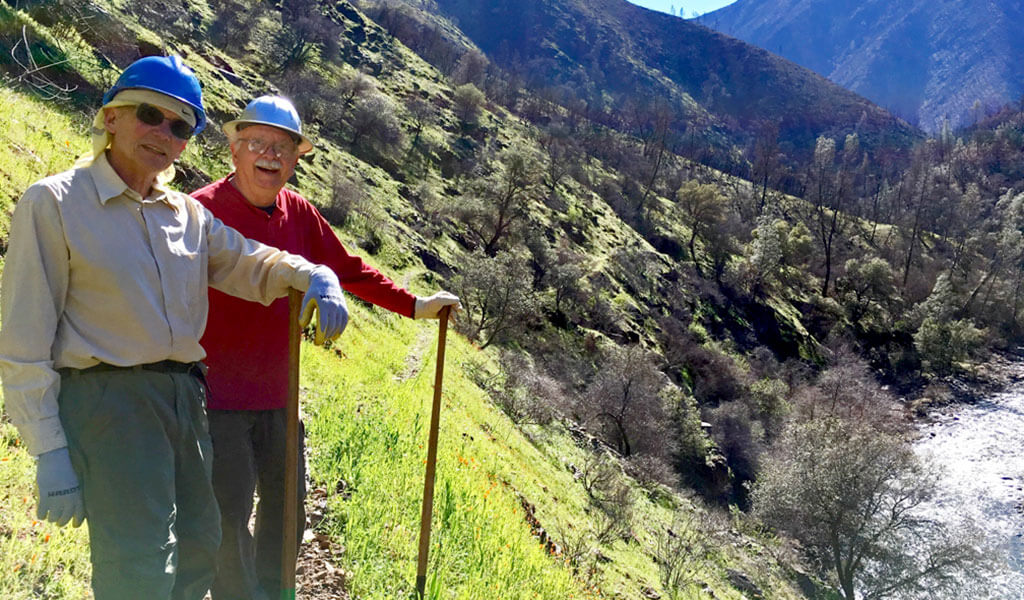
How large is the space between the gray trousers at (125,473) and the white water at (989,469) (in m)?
29.8

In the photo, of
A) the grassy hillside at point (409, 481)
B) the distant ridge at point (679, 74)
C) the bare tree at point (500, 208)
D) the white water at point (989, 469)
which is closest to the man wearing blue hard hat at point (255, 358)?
the grassy hillside at point (409, 481)

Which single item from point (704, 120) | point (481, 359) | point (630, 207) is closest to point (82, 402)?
point (481, 359)

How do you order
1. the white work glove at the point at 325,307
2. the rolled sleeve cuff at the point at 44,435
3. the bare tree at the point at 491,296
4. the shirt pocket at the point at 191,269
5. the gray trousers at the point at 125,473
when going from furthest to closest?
1. the bare tree at the point at 491,296
2. the shirt pocket at the point at 191,269
3. the white work glove at the point at 325,307
4. the gray trousers at the point at 125,473
5. the rolled sleeve cuff at the point at 44,435

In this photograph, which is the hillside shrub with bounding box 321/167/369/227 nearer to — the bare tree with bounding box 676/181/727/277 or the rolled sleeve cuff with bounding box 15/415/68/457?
the rolled sleeve cuff with bounding box 15/415/68/457

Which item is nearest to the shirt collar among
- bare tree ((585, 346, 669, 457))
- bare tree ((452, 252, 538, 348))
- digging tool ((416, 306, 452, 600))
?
digging tool ((416, 306, 452, 600))

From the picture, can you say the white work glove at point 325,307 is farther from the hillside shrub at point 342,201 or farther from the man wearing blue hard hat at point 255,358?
the hillside shrub at point 342,201

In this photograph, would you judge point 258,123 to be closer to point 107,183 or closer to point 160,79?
point 160,79

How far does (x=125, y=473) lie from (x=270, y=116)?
178 centimetres

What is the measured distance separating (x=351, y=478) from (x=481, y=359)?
16.3 meters

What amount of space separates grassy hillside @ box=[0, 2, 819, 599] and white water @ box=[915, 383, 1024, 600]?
37.5ft

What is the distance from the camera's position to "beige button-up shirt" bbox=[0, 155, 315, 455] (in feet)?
5.89

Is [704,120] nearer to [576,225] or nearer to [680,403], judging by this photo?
[576,225]

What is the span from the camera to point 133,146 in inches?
83.8

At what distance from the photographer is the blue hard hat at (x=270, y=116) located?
9.34 feet
